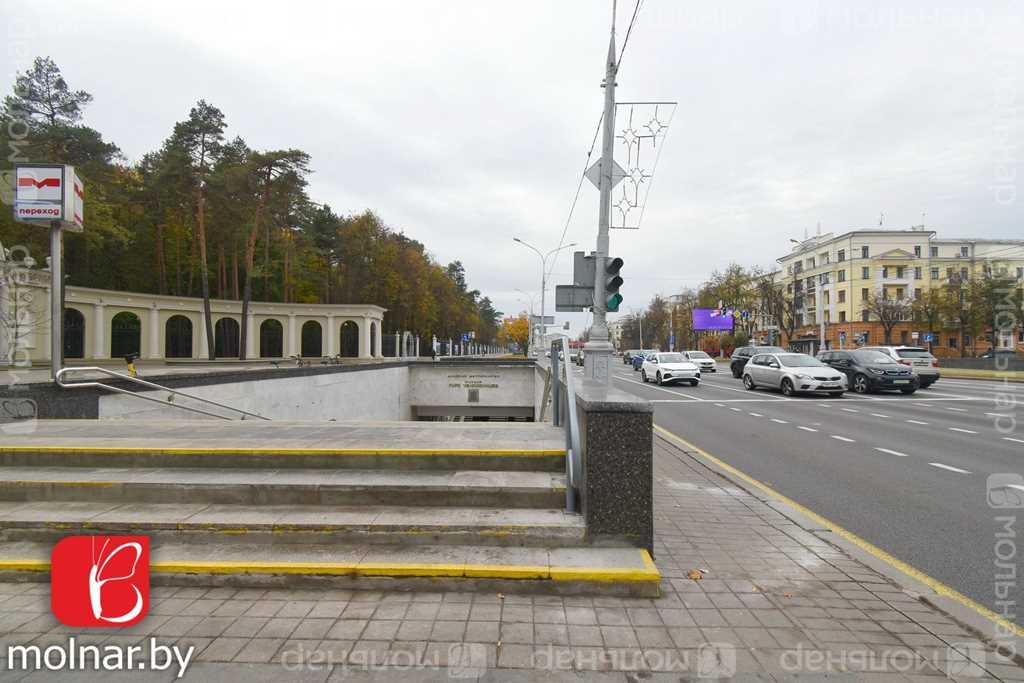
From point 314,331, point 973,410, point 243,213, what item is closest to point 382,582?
point 973,410

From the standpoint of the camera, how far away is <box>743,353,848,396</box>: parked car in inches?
642

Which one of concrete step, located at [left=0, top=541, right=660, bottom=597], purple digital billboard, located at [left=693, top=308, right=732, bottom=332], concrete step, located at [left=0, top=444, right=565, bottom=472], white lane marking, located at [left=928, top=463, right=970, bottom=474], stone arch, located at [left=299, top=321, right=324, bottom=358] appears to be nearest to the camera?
concrete step, located at [left=0, top=541, right=660, bottom=597]

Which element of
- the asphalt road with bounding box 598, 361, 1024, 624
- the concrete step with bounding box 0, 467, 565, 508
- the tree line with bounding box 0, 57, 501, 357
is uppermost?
the tree line with bounding box 0, 57, 501, 357

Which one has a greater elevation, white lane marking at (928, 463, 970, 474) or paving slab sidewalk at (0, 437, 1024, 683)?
paving slab sidewalk at (0, 437, 1024, 683)

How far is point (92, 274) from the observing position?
39.1 metres

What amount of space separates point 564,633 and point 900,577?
8.48 feet

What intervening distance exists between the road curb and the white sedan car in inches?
631

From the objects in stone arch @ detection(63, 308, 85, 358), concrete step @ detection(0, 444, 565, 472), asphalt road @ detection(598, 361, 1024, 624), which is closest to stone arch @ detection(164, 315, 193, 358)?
stone arch @ detection(63, 308, 85, 358)

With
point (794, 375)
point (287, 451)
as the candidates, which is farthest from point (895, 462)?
point (794, 375)

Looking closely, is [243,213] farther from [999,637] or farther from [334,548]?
[999,637]

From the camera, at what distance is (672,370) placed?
22250 mm

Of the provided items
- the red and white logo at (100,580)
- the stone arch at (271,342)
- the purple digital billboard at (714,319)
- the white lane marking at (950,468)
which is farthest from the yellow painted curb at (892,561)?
the purple digital billboard at (714,319)

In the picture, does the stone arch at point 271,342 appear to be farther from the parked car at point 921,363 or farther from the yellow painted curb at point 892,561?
the yellow painted curb at point 892,561

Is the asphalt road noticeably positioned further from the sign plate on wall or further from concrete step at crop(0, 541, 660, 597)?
the sign plate on wall
